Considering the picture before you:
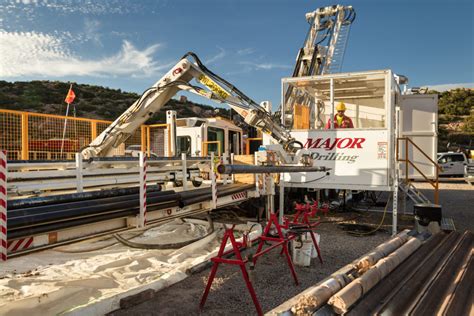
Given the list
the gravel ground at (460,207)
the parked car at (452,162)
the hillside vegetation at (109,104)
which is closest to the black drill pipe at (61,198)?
the gravel ground at (460,207)

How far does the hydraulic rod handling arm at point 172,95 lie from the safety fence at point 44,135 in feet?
1.45

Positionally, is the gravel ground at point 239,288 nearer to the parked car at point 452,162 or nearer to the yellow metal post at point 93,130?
the yellow metal post at point 93,130

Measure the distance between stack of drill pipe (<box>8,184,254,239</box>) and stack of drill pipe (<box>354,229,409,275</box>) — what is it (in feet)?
8.72

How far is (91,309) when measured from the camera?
402 centimetres

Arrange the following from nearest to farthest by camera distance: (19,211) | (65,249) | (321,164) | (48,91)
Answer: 1. (19,211)
2. (65,249)
3. (321,164)
4. (48,91)

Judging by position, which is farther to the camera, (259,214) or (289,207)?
(289,207)

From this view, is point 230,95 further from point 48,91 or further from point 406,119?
point 48,91

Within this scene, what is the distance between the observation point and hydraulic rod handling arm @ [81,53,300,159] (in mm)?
7836

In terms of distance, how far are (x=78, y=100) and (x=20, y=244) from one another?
45.0 m

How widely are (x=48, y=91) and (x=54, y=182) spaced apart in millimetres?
41106

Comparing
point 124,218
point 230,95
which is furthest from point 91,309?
point 230,95

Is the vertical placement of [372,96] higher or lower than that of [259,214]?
higher

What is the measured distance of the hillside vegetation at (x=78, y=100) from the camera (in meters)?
36.9

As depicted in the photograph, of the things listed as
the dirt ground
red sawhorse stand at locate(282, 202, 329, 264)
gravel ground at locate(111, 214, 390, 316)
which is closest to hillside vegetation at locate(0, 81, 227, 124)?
the dirt ground
